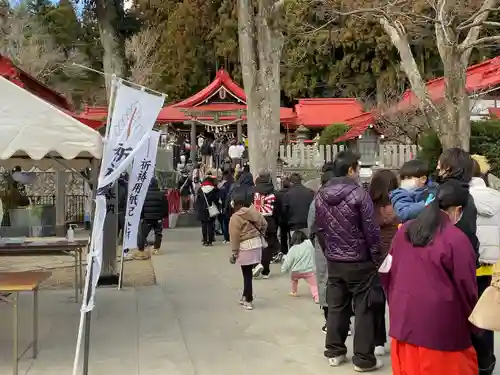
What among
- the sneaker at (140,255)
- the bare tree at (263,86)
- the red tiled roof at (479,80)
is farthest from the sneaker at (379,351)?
the red tiled roof at (479,80)

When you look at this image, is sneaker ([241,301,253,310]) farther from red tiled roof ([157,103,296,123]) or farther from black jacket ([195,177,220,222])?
red tiled roof ([157,103,296,123])

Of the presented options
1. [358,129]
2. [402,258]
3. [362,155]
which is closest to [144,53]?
[358,129]

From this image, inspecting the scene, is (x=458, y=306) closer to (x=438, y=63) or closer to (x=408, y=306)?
(x=408, y=306)

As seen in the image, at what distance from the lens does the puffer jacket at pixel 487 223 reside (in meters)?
4.94

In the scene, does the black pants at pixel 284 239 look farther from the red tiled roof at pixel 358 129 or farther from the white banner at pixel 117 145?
the red tiled roof at pixel 358 129

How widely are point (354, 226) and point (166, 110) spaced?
68.1ft

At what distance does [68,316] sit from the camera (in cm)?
805

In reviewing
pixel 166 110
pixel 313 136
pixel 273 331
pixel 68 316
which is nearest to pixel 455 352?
pixel 273 331

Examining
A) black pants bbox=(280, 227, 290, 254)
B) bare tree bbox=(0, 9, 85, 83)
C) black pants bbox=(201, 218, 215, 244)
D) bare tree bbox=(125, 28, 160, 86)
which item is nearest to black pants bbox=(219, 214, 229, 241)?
black pants bbox=(201, 218, 215, 244)

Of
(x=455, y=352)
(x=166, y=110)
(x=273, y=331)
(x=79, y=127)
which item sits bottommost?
(x=273, y=331)

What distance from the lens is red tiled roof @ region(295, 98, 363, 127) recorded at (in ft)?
101

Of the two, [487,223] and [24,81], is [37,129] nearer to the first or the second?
[24,81]

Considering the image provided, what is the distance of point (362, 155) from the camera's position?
64.5ft

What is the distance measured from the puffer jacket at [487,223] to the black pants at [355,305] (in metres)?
0.99
